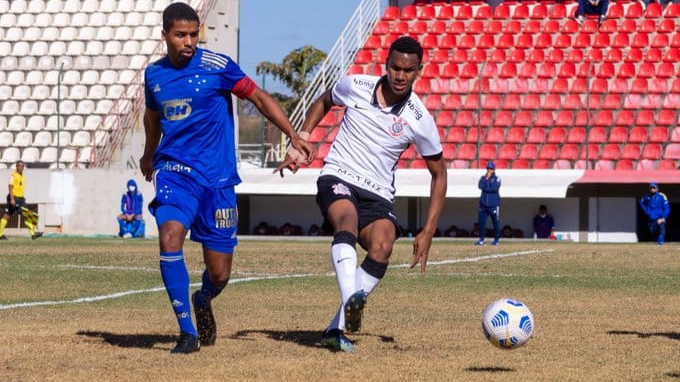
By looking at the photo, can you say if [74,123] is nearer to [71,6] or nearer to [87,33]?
[87,33]

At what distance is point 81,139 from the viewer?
37.4 meters

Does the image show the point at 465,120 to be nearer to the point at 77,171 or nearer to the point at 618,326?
the point at 77,171

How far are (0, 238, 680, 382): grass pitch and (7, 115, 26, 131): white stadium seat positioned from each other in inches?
837

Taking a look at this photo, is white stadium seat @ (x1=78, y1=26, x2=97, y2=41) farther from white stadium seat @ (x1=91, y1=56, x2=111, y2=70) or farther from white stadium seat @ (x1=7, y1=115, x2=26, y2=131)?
white stadium seat @ (x1=7, y1=115, x2=26, y2=131)

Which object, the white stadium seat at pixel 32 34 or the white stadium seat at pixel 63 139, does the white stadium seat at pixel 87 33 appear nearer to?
the white stadium seat at pixel 32 34

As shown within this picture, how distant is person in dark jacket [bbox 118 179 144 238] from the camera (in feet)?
109

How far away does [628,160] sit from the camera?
3344 centimetres

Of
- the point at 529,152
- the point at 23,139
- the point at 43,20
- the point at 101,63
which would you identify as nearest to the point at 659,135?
the point at 529,152

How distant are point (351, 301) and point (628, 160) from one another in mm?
Answer: 27208

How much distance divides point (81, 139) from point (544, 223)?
13.4 m

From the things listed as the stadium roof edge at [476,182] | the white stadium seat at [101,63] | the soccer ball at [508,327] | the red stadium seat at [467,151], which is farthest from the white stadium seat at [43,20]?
the soccer ball at [508,327]

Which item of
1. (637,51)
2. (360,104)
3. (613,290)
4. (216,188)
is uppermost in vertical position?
(637,51)

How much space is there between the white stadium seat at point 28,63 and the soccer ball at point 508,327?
3461cm

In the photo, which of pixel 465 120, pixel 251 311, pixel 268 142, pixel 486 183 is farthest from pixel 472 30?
pixel 251 311
